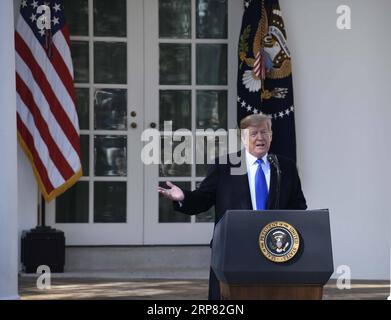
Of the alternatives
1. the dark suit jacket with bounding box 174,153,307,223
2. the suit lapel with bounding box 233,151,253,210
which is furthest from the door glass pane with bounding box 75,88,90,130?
the suit lapel with bounding box 233,151,253,210

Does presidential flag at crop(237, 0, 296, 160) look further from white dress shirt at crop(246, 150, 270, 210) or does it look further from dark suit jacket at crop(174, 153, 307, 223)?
white dress shirt at crop(246, 150, 270, 210)

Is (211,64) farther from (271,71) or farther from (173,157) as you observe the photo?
(173,157)

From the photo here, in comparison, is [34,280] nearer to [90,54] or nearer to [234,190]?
[90,54]

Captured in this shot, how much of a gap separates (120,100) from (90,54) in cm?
54

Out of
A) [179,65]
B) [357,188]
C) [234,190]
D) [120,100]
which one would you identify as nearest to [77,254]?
[120,100]

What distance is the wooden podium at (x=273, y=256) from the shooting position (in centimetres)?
405

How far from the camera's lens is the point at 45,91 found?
8508 millimetres

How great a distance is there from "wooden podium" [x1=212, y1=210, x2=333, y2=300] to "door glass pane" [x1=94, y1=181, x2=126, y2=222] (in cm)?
486

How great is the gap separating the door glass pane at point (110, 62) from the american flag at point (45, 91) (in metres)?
0.45

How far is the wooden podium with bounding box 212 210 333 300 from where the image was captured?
13.3 feet

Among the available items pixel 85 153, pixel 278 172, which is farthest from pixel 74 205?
pixel 278 172

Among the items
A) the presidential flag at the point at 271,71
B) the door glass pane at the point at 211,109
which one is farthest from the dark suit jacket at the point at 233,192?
the door glass pane at the point at 211,109

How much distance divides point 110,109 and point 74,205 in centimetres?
101

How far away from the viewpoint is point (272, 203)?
4.93 meters
